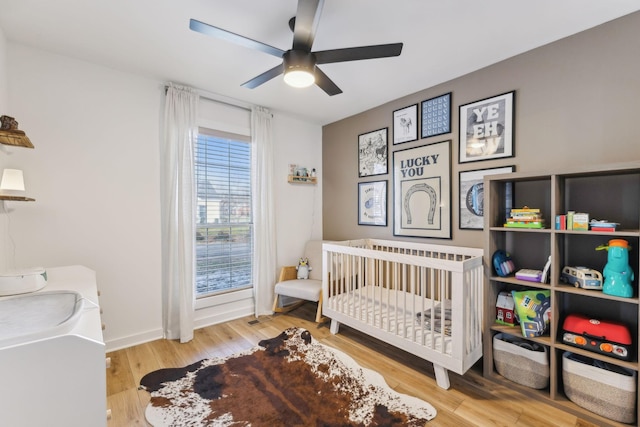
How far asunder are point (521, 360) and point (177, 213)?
3.05 meters

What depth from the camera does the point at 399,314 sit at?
2.36 m

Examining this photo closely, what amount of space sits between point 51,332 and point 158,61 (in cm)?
224

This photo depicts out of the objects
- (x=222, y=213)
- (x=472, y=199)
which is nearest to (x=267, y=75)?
(x=222, y=213)

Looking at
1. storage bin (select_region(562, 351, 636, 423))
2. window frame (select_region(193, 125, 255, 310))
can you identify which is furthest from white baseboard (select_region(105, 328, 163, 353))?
storage bin (select_region(562, 351, 636, 423))

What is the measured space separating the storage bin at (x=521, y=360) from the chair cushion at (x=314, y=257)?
1.94m

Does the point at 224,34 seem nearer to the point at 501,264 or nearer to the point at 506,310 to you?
the point at 501,264

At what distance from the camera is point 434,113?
8.81 ft

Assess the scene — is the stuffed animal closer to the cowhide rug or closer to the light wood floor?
the light wood floor

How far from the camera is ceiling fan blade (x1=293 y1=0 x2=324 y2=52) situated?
1.33m

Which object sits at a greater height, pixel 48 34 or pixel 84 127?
pixel 48 34

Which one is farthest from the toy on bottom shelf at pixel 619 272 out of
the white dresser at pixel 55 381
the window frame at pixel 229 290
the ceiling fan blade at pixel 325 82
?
the window frame at pixel 229 290

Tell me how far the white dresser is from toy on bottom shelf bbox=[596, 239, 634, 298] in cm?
244

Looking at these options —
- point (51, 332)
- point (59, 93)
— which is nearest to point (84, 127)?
point (59, 93)

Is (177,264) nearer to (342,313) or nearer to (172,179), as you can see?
(172,179)
